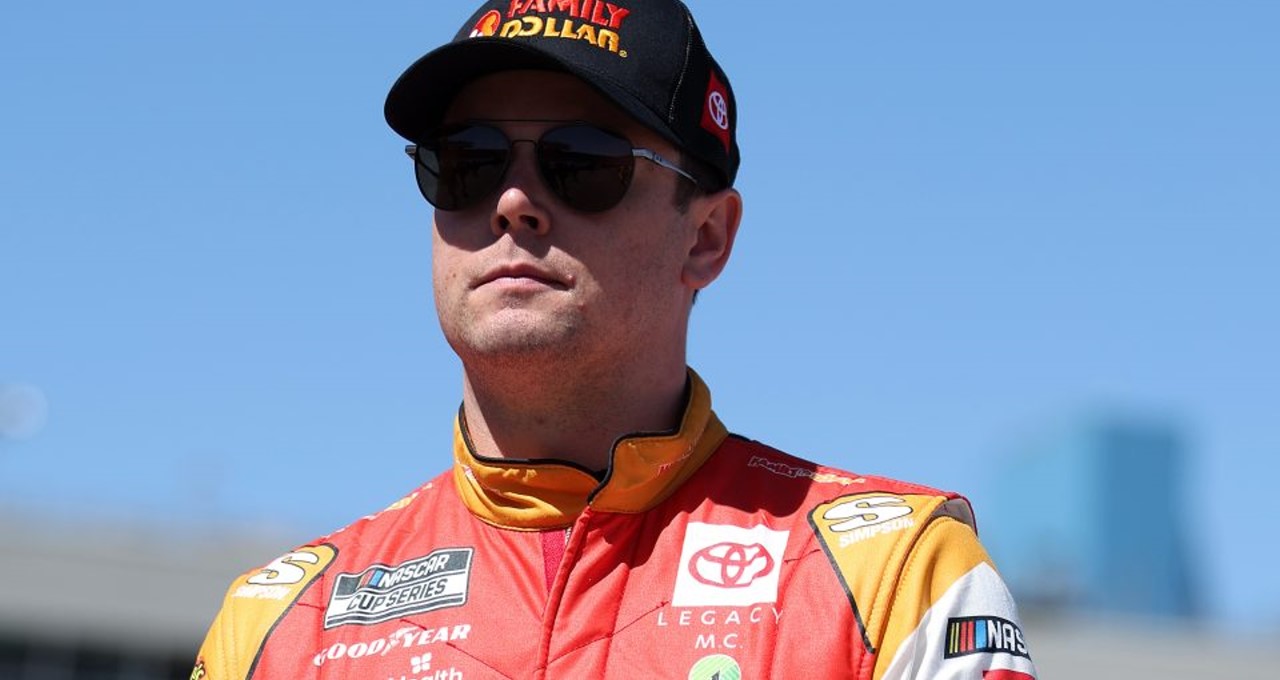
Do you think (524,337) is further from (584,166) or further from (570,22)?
(570,22)

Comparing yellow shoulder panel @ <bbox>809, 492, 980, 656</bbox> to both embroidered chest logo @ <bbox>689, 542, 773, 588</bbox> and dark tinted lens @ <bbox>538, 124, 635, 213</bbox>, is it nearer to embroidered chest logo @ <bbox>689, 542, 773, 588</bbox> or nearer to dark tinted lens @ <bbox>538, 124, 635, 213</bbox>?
embroidered chest logo @ <bbox>689, 542, 773, 588</bbox>

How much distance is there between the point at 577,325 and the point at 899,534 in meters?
0.62

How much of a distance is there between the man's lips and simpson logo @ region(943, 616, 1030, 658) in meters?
0.83

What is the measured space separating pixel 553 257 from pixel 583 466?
357 mm

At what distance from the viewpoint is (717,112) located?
Result: 3.53 m

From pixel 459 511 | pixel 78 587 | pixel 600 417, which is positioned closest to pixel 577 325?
pixel 600 417

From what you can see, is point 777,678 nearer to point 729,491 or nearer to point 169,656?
point 729,491

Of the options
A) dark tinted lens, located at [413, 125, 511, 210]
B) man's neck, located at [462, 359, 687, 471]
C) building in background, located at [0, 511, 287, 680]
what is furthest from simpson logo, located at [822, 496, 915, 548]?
building in background, located at [0, 511, 287, 680]

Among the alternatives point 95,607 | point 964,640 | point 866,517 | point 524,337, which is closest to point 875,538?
point 866,517

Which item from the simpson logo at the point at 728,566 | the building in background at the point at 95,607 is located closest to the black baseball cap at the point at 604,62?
the simpson logo at the point at 728,566

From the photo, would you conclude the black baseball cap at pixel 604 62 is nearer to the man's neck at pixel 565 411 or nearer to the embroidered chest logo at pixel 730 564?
the man's neck at pixel 565 411

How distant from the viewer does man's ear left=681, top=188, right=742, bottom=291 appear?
3.52 m

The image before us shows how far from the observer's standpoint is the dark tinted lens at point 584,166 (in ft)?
10.8

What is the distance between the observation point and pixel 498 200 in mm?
3324
